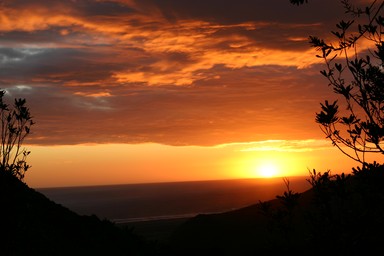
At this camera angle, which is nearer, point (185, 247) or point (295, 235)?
point (295, 235)

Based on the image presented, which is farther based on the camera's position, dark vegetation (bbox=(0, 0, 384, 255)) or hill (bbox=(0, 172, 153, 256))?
hill (bbox=(0, 172, 153, 256))

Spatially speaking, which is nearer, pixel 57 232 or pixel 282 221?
pixel 282 221

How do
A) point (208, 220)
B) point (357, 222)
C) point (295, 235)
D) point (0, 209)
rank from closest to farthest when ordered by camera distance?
point (357, 222) → point (0, 209) → point (295, 235) → point (208, 220)

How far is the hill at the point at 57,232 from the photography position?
18.6 meters

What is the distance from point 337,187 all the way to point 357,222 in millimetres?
893

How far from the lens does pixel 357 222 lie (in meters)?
6.93

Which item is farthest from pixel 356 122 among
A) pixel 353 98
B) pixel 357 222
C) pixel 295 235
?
pixel 295 235

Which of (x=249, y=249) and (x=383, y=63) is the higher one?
(x=383, y=63)

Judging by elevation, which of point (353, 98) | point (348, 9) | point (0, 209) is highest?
point (348, 9)

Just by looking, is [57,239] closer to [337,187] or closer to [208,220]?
[337,187]

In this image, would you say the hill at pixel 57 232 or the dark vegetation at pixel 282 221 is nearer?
the dark vegetation at pixel 282 221

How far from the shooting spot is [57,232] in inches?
980

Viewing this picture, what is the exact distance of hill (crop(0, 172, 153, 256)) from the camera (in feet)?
60.9

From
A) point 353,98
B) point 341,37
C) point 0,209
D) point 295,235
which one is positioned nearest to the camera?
point 353,98
